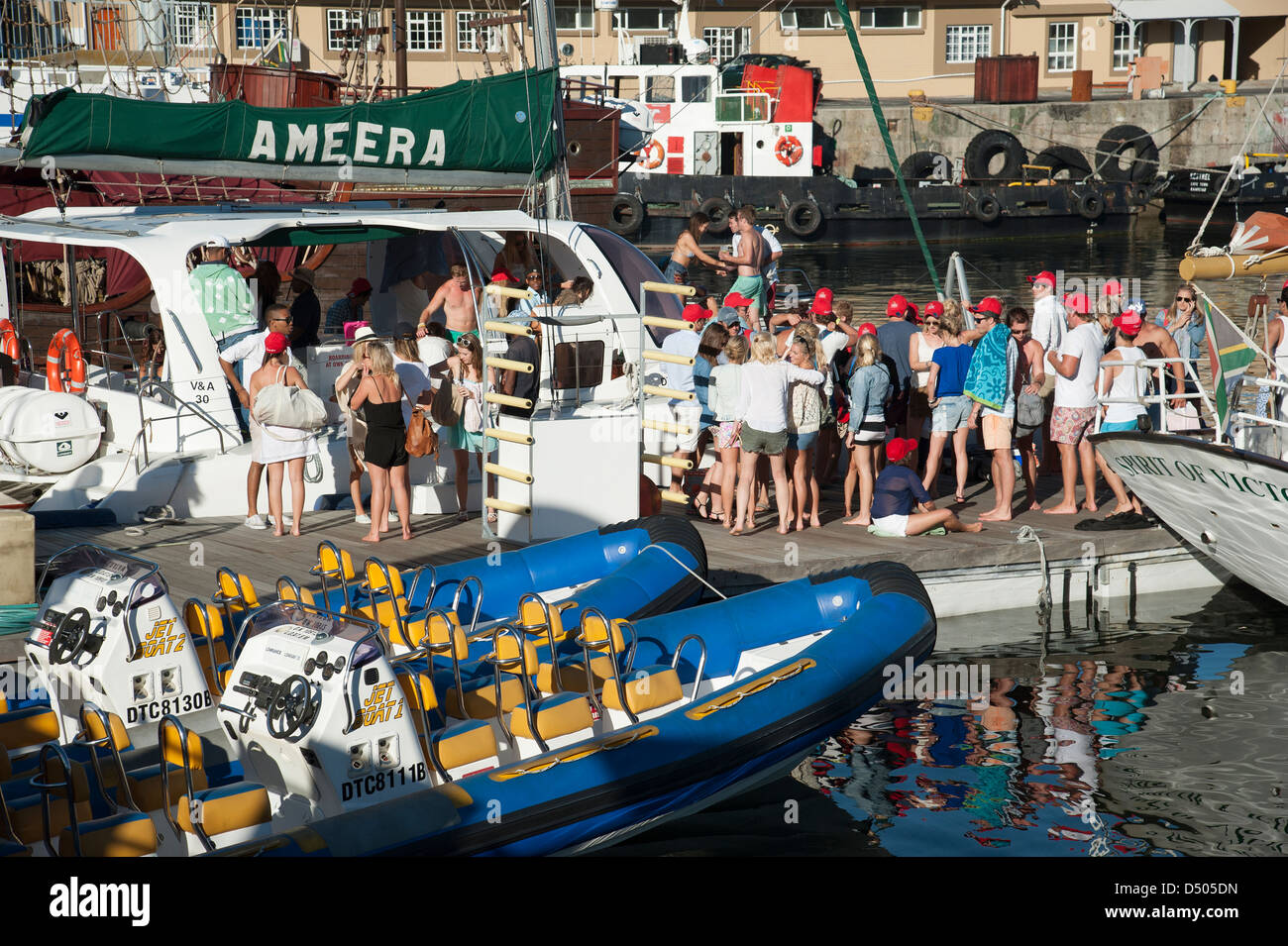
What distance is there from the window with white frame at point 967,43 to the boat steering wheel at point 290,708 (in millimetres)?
42550

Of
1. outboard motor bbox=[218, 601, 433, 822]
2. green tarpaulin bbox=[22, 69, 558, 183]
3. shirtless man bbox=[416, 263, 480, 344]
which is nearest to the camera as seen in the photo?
outboard motor bbox=[218, 601, 433, 822]

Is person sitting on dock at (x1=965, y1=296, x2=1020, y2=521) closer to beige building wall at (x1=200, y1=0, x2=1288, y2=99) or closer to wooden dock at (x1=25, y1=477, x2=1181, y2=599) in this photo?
wooden dock at (x1=25, y1=477, x2=1181, y2=599)

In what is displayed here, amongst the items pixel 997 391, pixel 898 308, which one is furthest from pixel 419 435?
pixel 997 391

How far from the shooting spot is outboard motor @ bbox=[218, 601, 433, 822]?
5.46 metres

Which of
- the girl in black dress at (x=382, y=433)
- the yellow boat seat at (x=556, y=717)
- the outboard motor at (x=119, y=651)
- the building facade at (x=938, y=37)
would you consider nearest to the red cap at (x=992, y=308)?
the girl in black dress at (x=382, y=433)

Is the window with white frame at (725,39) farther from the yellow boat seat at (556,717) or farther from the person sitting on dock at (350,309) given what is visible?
the yellow boat seat at (556,717)

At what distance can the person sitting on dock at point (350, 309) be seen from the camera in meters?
12.0

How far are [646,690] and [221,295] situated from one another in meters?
4.99

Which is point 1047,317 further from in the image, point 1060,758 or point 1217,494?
point 1060,758

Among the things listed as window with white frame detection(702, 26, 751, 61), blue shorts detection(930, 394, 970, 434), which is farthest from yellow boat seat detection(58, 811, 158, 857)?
window with white frame detection(702, 26, 751, 61)

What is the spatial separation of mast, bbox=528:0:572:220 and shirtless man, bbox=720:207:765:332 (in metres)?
1.87

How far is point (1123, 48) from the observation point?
4519 centimetres

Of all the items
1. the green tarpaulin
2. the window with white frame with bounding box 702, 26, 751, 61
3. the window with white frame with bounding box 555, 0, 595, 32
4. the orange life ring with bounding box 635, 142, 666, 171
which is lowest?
the green tarpaulin
